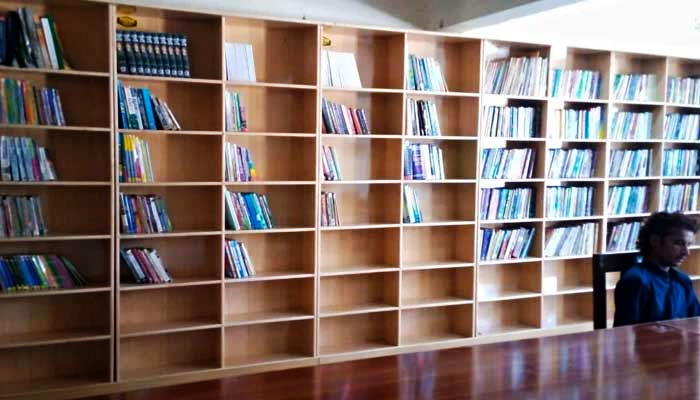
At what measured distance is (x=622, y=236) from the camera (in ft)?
16.2

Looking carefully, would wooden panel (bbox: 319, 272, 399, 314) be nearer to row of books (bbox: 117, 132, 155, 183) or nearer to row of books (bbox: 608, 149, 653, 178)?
row of books (bbox: 117, 132, 155, 183)

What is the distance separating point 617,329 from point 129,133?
8.30 ft

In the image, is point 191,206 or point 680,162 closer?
point 191,206

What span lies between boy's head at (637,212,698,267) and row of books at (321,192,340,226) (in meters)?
1.82

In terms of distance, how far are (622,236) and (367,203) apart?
200cm

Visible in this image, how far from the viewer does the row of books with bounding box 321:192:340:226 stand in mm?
3991

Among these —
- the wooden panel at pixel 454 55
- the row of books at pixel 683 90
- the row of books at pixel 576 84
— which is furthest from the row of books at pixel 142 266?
the row of books at pixel 683 90

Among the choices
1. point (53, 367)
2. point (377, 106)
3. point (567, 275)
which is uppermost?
point (377, 106)

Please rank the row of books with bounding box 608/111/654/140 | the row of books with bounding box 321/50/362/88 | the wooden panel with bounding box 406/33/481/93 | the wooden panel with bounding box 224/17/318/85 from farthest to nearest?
the row of books with bounding box 608/111/654/140 < the wooden panel with bounding box 406/33/481/93 < the row of books with bounding box 321/50/362/88 < the wooden panel with bounding box 224/17/318/85

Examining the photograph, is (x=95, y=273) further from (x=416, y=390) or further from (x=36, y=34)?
(x=416, y=390)

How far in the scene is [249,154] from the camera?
385 centimetres

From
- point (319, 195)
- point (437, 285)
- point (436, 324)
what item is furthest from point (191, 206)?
point (436, 324)

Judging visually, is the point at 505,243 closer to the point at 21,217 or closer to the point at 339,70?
the point at 339,70

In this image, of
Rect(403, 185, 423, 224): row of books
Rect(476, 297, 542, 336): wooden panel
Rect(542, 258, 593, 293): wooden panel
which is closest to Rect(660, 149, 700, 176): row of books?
Rect(542, 258, 593, 293): wooden panel
